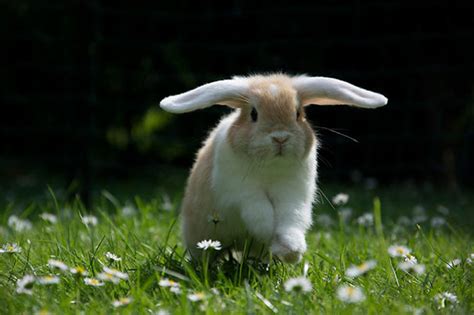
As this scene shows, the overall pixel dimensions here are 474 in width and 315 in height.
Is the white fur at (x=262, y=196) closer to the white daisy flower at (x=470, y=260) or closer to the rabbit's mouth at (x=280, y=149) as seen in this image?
the rabbit's mouth at (x=280, y=149)

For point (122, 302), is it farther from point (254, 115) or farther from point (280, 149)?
point (254, 115)

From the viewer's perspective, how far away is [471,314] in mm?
2006

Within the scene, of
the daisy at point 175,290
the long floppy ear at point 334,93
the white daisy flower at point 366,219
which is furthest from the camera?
the white daisy flower at point 366,219

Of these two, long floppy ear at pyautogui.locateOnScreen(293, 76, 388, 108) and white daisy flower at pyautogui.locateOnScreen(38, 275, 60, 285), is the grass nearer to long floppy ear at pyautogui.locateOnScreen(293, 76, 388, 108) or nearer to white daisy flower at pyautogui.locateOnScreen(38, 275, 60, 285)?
white daisy flower at pyautogui.locateOnScreen(38, 275, 60, 285)

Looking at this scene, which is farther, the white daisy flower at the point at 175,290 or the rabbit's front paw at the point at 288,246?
the rabbit's front paw at the point at 288,246

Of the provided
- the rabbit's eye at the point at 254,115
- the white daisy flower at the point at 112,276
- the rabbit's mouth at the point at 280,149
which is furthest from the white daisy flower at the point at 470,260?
the white daisy flower at the point at 112,276

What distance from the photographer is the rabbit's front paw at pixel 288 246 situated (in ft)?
8.25

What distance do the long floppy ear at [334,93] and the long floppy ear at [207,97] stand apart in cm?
25

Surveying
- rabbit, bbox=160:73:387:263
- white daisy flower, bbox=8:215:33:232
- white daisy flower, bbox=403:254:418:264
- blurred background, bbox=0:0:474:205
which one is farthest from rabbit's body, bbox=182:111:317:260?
blurred background, bbox=0:0:474:205

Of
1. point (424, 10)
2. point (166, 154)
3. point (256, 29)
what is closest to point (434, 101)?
point (424, 10)

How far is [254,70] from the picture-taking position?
6023mm

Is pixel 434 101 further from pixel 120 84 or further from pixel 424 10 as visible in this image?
pixel 120 84

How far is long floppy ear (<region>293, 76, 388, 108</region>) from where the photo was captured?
2.73 m

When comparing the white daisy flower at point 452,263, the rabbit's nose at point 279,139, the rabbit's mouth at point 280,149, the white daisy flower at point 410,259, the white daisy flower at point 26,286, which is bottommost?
the white daisy flower at point 452,263
